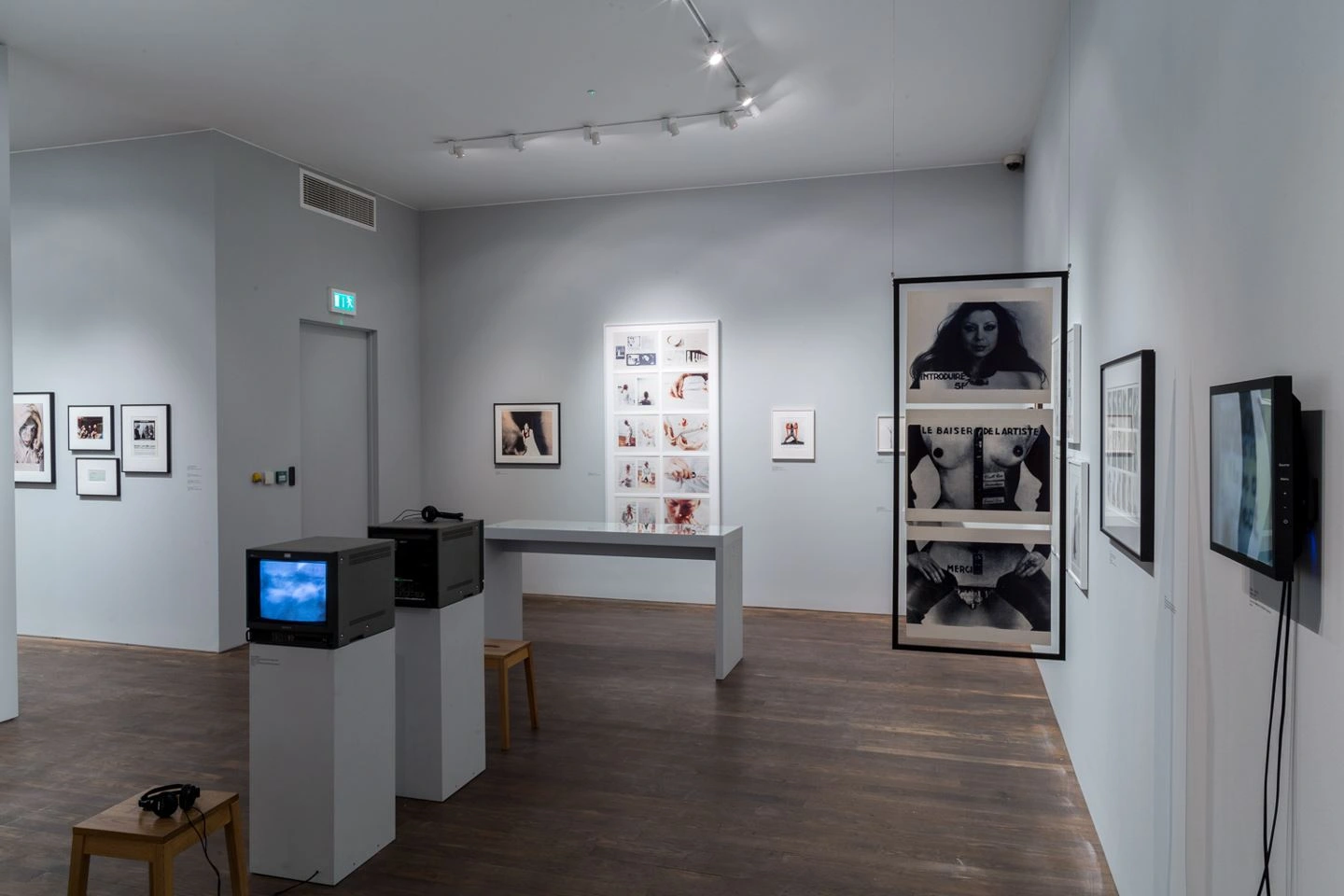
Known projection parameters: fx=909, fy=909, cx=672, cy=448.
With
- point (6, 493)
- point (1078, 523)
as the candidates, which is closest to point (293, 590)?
point (6, 493)

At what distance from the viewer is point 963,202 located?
749cm

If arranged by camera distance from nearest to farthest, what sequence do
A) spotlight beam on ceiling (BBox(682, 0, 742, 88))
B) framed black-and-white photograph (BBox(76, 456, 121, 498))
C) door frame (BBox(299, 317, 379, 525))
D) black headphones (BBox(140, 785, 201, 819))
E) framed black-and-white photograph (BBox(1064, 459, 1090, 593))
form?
black headphones (BBox(140, 785, 201, 819)), framed black-and-white photograph (BBox(1064, 459, 1090, 593)), spotlight beam on ceiling (BBox(682, 0, 742, 88)), framed black-and-white photograph (BBox(76, 456, 121, 498)), door frame (BBox(299, 317, 379, 525))

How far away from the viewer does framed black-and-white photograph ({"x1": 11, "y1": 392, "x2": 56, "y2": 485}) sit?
685 centimetres

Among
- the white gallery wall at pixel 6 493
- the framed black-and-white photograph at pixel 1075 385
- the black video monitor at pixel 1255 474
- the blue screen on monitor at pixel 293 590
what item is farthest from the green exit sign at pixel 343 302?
the black video monitor at pixel 1255 474

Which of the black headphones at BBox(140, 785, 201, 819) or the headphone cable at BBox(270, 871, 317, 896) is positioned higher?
the black headphones at BBox(140, 785, 201, 819)

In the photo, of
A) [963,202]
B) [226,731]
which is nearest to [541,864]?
[226,731]

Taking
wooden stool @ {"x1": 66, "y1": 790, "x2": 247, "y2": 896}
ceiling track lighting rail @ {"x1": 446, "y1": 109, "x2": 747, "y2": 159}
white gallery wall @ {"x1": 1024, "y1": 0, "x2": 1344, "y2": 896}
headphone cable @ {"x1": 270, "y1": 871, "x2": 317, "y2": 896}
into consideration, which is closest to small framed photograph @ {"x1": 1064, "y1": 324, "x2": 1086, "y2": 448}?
white gallery wall @ {"x1": 1024, "y1": 0, "x2": 1344, "y2": 896}

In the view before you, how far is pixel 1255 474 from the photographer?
5.22 ft

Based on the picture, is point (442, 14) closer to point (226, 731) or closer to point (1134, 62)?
point (1134, 62)

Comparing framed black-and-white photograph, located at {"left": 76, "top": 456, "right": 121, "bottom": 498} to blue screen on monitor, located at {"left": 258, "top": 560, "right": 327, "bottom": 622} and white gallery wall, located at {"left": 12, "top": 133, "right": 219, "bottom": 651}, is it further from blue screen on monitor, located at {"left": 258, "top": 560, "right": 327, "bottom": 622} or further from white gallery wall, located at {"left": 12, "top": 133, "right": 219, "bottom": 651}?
blue screen on monitor, located at {"left": 258, "top": 560, "right": 327, "bottom": 622}

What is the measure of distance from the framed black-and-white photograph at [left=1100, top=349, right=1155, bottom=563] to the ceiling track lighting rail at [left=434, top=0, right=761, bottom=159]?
3018 mm

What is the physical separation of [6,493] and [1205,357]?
19.0ft

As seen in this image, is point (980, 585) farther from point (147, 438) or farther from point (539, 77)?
point (147, 438)

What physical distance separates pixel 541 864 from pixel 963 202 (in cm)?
617
